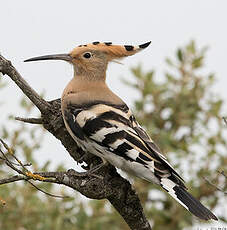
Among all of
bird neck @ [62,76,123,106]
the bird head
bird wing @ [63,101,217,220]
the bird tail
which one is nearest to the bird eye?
the bird head

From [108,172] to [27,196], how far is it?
1.33 m

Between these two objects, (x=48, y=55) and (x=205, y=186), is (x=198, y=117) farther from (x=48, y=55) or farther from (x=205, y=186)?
(x=48, y=55)

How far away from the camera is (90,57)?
3.10m

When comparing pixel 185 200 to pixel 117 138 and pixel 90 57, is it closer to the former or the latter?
pixel 117 138

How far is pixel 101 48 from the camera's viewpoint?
Answer: 3.06m

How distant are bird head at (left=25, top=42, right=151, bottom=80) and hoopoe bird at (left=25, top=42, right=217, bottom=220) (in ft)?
0.34

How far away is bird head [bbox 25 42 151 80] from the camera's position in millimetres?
3059

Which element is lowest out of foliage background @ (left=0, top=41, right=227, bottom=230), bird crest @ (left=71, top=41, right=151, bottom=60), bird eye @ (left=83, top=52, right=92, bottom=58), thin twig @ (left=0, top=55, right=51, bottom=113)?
foliage background @ (left=0, top=41, right=227, bottom=230)

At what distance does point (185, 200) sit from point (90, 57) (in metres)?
1.02

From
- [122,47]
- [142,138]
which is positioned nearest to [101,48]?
[122,47]

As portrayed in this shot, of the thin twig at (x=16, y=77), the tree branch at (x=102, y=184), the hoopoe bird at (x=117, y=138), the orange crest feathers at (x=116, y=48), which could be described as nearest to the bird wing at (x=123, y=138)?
the hoopoe bird at (x=117, y=138)

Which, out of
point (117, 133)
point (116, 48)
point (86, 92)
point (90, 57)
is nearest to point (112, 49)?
point (116, 48)

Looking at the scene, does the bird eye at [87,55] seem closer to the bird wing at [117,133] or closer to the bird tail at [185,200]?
the bird wing at [117,133]

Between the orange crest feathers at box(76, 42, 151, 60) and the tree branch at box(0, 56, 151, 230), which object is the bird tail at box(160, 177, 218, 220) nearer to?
the tree branch at box(0, 56, 151, 230)
